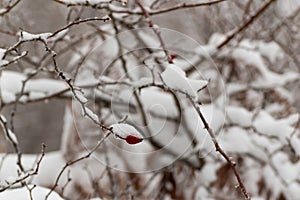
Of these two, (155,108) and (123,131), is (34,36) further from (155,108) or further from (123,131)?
(155,108)

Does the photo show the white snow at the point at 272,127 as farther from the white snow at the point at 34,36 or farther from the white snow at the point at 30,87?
the white snow at the point at 34,36

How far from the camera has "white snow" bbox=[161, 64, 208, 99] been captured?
1266 millimetres

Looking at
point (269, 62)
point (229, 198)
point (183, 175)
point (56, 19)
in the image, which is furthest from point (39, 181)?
point (56, 19)

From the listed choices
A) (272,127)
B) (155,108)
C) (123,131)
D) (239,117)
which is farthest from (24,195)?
(239,117)

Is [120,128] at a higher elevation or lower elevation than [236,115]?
lower

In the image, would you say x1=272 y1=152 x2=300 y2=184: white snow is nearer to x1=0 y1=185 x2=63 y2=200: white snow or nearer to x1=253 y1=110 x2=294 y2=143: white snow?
x1=253 y1=110 x2=294 y2=143: white snow

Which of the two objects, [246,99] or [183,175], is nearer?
[183,175]

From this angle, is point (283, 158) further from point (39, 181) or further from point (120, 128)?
point (120, 128)

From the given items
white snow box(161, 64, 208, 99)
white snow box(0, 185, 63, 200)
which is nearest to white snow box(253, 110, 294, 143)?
white snow box(161, 64, 208, 99)

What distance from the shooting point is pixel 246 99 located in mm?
3297

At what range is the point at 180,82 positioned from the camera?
128 centimetres

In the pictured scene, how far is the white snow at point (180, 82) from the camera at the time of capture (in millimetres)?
1266

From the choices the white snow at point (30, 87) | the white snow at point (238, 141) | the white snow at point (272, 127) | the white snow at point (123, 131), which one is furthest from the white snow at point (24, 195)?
the white snow at point (238, 141)

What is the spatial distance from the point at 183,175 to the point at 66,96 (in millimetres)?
870
